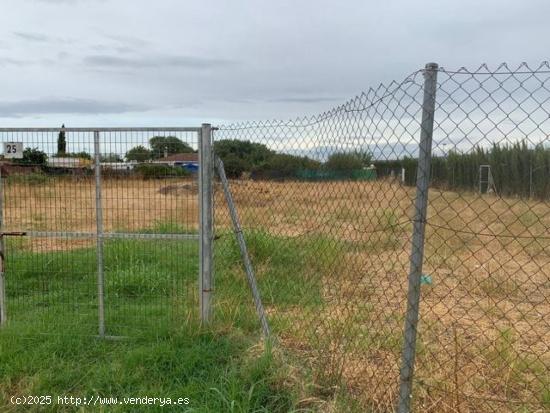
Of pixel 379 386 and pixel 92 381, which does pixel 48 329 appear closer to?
pixel 92 381

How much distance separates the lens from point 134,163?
195 inches

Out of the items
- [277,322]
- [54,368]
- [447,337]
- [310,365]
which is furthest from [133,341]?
[447,337]

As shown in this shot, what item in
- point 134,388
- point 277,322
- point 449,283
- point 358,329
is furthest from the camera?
point 449,283

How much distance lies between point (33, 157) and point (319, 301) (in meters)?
3.33

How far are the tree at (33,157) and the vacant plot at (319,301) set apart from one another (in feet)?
0.89

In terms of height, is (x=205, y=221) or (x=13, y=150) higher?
(x=13, y=150)

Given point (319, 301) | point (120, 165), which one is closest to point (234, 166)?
point (120, 165)

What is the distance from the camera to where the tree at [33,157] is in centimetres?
501

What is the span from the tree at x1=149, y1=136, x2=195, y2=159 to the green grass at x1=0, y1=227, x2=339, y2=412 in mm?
1558

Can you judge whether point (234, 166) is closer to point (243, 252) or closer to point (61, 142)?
point (243, 252)

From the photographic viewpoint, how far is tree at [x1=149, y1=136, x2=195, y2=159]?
15.7 feet

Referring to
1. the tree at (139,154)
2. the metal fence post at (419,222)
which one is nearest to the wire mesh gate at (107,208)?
the tree at (139,154)

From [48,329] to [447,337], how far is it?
386 centimetres

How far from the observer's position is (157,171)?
498 cm
